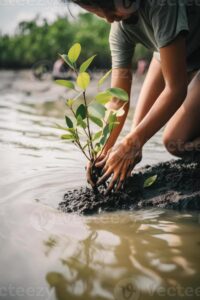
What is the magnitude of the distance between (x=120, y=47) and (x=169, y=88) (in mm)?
530

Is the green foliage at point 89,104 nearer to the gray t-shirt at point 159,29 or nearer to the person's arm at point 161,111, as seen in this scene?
the person's arm at point 161,111

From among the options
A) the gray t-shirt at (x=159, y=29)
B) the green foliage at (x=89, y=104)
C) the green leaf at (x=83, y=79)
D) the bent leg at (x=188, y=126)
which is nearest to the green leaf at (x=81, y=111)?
the green foliage at (x=89, y=104)

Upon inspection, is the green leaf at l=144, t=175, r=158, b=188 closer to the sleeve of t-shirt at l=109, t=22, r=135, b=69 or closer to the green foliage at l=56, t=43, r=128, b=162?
the green foliage at l=56, t=43, r=128, b=162

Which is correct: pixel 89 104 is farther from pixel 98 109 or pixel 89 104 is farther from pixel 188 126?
pixel 188 126

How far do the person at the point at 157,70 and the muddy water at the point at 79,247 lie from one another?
11.8 inches

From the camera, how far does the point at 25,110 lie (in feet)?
17.8

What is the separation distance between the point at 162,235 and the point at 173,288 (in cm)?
45

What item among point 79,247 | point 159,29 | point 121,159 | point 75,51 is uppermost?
point 159,29

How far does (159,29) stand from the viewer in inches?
72.1

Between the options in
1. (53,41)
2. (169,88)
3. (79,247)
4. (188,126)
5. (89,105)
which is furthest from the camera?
(53,41)

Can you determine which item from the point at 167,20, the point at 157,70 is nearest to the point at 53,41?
the point at 157,70

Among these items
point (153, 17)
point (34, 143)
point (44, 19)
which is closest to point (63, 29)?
point (44, 19)

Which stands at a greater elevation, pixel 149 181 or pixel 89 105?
pixel 89 105

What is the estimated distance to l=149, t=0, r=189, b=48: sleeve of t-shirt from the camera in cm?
178
